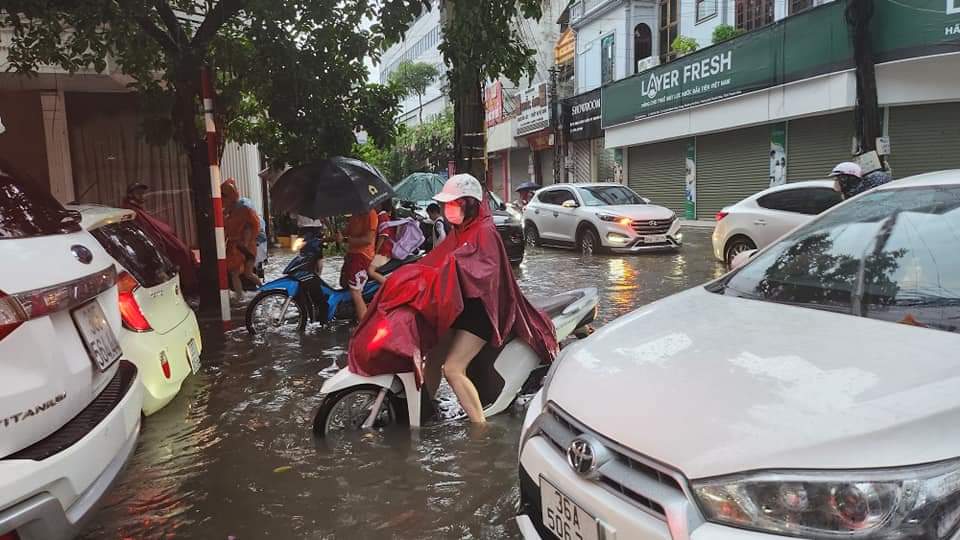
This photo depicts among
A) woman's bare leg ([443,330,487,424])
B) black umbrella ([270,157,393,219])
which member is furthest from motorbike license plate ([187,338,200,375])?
black umbrella ([270,157,393,219])

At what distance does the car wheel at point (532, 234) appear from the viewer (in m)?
16.0

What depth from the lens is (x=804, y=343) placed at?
2154 millimetres

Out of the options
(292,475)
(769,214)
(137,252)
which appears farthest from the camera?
(769,214)

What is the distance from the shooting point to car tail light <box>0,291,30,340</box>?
205 cm

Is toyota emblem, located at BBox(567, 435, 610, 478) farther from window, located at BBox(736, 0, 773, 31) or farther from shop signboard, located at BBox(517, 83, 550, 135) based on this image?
shop signboard, located at BBox(517, 83, 550, 135)

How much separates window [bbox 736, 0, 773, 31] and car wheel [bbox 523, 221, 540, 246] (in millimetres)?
8027

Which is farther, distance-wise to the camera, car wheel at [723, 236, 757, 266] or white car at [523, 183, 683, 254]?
white car at [523, 183, 683, 254]

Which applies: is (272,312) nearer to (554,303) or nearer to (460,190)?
(554,303)

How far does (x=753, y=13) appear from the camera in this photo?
1803cm

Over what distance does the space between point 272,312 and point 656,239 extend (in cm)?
837

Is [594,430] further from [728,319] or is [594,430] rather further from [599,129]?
[599,129]

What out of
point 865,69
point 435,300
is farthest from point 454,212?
point 865,69

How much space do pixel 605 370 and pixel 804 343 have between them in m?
0.63

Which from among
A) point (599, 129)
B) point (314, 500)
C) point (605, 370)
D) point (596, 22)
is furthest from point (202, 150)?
point (596, 22)
